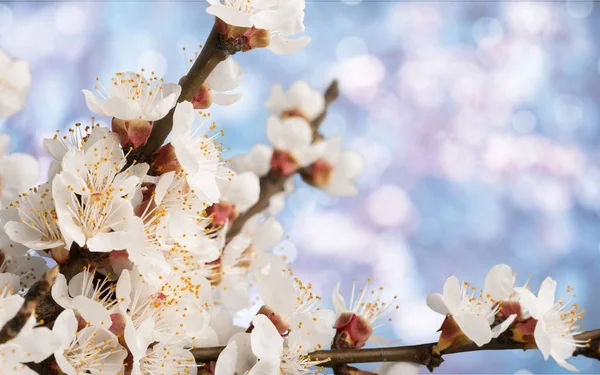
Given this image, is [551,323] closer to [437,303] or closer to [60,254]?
[437,303]

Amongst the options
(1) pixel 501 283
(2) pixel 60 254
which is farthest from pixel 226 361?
(1) pixel 501 283

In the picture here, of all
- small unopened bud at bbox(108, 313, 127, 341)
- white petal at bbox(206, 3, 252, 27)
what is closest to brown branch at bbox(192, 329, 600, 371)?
small unopened bud at bbox(108, 313, 127, 341)

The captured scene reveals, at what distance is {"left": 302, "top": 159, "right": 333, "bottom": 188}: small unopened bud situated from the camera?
0.91 metres

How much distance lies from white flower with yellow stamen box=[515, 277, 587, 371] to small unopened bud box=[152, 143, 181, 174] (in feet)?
0.91

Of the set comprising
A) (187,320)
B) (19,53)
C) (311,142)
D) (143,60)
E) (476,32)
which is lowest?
(187,320)

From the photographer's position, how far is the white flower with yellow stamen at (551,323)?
1.77ft

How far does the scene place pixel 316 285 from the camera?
1579 mm

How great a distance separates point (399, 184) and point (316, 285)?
308 mm

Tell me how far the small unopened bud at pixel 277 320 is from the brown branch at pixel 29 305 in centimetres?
20

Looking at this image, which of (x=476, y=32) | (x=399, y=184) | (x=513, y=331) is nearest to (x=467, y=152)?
(x=399, y=184)

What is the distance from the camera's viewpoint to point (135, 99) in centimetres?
51

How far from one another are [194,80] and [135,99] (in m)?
0.04

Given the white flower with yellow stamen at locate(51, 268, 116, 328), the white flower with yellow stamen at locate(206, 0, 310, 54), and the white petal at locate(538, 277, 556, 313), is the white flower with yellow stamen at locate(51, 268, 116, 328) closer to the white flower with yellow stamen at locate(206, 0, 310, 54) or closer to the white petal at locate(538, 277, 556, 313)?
the white flower with yellow stamen at locate(206, 0, 310, 54)

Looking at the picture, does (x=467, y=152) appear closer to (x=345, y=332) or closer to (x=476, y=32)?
(x=476, y=32)
